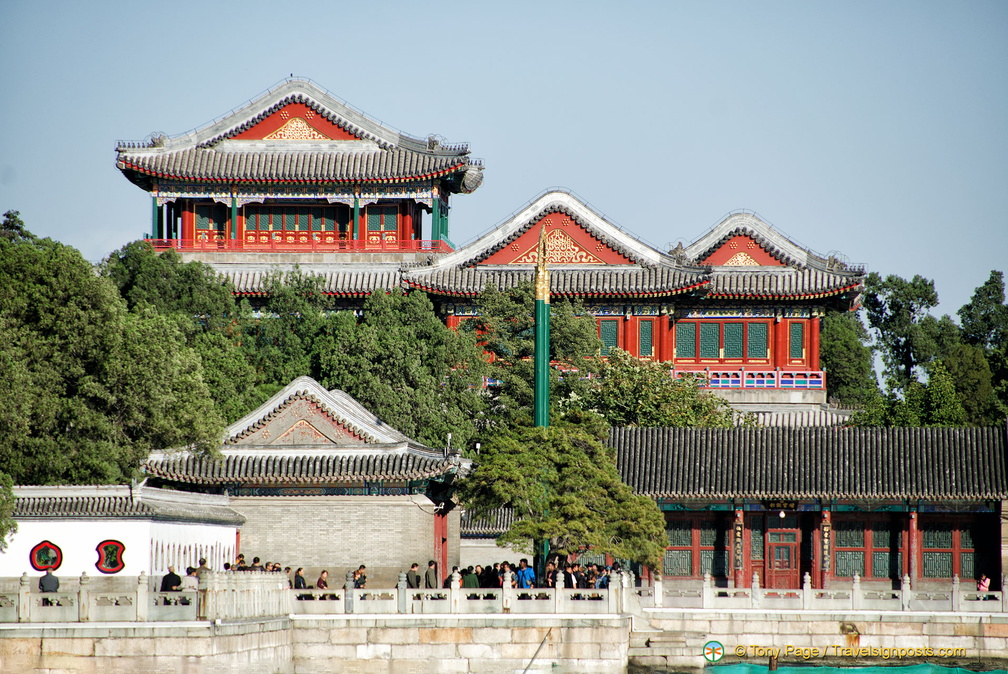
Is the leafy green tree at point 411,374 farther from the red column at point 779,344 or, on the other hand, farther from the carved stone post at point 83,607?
the carved stone post at point 83,607

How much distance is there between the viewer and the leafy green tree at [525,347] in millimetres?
46156

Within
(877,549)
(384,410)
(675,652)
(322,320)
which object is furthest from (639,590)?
(322,320)

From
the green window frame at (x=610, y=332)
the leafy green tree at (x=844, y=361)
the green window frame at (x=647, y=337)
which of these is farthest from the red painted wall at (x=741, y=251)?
the leafy green tree at (x=844, y=361)

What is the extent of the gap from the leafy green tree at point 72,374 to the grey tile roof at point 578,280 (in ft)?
68.7

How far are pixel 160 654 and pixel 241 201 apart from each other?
34820 millimetres

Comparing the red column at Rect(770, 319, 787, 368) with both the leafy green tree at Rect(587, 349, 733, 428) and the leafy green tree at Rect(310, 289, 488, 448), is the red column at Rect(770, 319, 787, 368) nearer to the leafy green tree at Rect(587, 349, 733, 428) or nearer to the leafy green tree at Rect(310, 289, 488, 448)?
the leafy green tree at Rect(587, 349, 733, 428)

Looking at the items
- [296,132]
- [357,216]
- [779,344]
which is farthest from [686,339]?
[296,132]

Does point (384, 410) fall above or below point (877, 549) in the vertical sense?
above

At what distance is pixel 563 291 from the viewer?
5428 centimetres

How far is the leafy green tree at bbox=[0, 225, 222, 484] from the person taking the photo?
31.7 metres

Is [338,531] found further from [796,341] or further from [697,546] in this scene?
[796,341]

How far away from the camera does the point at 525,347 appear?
47094 millimetres

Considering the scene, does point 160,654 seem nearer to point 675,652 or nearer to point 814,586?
point 675,652

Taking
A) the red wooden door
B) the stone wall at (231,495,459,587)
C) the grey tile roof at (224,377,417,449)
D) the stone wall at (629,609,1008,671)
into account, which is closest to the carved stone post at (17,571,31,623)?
the stone wall at (231,495,459,587)
